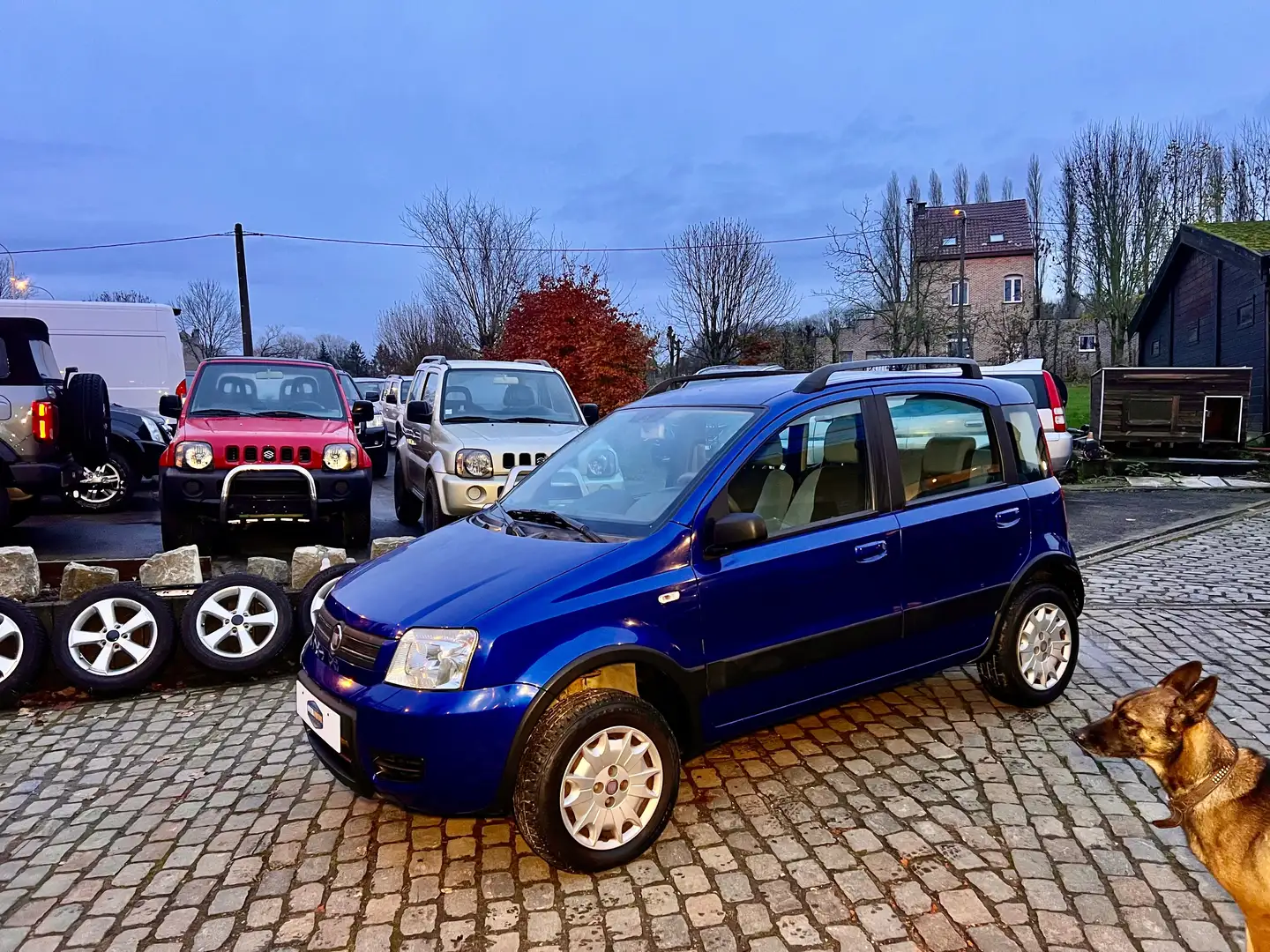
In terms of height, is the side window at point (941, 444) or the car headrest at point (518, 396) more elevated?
the car headrest at point (518, 396)

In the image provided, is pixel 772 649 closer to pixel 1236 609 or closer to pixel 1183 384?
pixel 1236 609

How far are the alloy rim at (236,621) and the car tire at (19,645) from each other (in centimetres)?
84

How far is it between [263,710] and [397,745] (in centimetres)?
229

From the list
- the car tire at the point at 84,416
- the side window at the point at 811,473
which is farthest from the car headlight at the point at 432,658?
the car tire at the point at 84,416

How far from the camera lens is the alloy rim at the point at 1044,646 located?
178 inches

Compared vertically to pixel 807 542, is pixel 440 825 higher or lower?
lower

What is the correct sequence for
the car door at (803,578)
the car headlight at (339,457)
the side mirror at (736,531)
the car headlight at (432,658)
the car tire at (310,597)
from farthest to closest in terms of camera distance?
the car headlight at (339,457)
the car tire at (310,597)
the car door at (803,578)
the side mirror at (736,531)
the car headlight at (432,658)

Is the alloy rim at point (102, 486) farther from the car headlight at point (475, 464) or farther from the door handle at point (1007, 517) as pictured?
the door handle at point (1007, 517)

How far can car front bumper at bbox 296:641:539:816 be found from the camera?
2.92m

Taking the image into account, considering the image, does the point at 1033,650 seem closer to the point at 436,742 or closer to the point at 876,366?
the point at 876,366

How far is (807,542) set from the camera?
3.70 m

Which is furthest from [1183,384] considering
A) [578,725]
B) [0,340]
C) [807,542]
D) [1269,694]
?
[0,340]

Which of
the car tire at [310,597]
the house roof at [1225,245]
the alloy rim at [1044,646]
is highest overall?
the house roof at [1225,245]

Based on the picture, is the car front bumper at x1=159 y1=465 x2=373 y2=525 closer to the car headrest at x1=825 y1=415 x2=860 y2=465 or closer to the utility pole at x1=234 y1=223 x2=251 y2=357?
the car headrest at x1=825 y1=415 x2=860 y2=465
